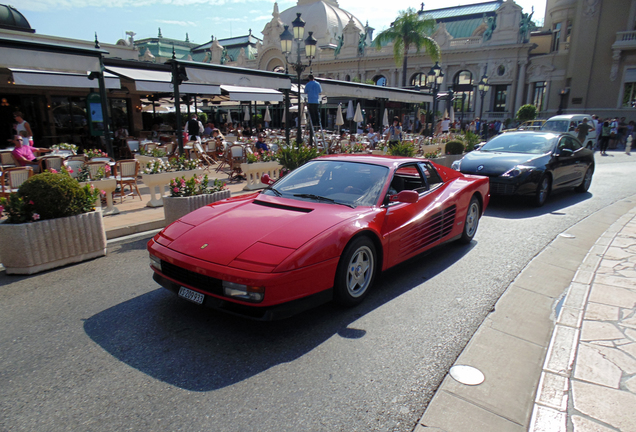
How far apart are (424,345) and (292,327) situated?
114 centimetres

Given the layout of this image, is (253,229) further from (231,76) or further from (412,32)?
(412,32)

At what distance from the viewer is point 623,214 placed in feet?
26.8

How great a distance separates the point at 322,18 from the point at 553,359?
71534 millimetres

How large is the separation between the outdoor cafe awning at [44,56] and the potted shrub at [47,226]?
13.9 feet

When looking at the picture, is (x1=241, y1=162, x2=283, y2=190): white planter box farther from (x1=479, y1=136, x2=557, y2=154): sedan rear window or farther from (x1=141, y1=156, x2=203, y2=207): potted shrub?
(x1=479, y1=136, x2=557, y2=154): sedan rear window

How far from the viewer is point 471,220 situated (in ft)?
19.7

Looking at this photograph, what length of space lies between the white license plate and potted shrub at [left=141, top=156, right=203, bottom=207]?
5.12 metres

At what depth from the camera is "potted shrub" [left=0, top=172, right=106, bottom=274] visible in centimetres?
465

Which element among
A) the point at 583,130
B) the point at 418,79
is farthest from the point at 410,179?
the point at 418,79

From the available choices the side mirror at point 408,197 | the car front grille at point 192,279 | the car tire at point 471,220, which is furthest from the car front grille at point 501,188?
the car front grille at point 192,279

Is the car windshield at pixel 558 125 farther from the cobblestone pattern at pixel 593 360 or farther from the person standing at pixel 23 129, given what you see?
the person standing at pixel 23 129

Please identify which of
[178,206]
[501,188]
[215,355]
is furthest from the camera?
[501,188]

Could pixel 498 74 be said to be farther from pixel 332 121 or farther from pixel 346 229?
pixel 346 229

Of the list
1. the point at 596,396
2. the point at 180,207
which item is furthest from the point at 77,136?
the point at 596,396
